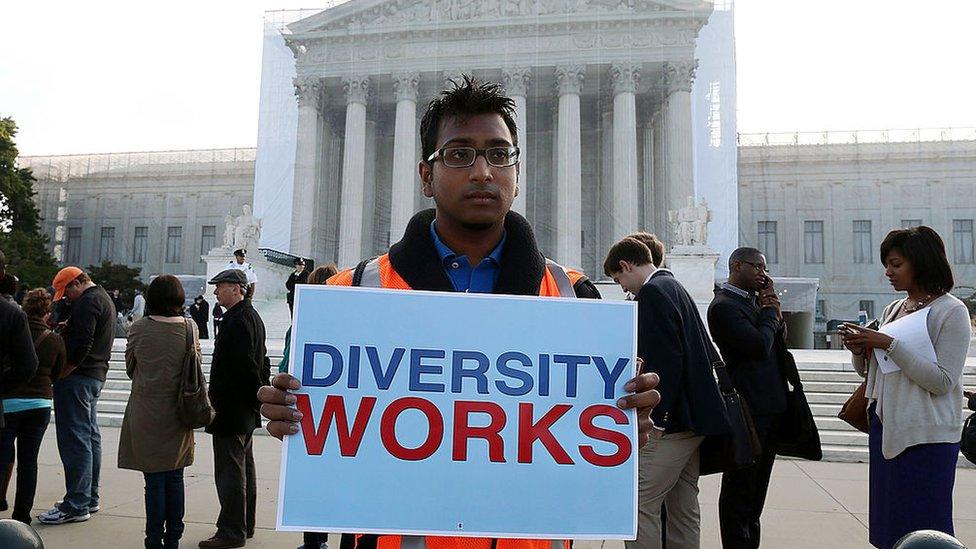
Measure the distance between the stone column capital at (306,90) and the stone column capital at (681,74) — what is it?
50.0ft

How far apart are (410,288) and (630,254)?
2096 mm

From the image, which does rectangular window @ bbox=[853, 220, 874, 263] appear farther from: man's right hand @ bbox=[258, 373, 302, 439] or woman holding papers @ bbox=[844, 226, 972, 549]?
man's right hand @ bbox=[258, 373, 302, 439]

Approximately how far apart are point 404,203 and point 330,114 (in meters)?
7.06

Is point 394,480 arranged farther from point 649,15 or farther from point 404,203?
point 649,15

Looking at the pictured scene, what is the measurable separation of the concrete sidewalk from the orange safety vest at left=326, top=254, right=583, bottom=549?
10.3 feet

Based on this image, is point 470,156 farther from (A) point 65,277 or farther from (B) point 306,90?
(B) point 306,90

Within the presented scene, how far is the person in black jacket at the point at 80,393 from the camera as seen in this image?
15.7 feet

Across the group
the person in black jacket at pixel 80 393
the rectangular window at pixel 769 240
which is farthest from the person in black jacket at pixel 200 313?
the rectangular window at pixel 769 240

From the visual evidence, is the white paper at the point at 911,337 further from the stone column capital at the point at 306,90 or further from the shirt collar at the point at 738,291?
the stone column capital at the point at 306,90

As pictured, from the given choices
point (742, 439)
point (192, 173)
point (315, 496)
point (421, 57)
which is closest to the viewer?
point (315, 496)

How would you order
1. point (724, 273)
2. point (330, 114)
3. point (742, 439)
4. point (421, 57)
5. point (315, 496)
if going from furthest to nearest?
point (330, 114) < point (421, 57) < point (724, 273) < point (742, 439) < point (315, 496)

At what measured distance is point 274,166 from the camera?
1314 inches

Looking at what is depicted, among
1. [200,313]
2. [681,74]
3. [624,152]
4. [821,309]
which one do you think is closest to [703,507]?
[200,313]

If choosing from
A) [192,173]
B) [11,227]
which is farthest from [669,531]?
[192,173]
